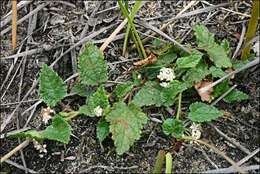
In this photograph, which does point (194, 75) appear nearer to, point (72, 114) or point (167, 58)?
point (167, 58)

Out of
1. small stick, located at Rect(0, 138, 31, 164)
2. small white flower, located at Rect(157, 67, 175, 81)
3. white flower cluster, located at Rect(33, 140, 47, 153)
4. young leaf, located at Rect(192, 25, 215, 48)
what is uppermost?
young leaf, located at Rect(192, 25, 215, 48)

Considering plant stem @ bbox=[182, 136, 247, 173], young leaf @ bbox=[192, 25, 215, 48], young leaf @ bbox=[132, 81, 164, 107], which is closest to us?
plant stem @ bbox=[182, 136, 247, 173]

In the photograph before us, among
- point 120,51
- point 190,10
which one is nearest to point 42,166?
point 120,51

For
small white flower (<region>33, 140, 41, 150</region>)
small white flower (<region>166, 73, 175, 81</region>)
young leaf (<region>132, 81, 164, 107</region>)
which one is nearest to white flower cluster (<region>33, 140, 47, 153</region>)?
small white flower (<region>33, 140, 41, 150</region>)

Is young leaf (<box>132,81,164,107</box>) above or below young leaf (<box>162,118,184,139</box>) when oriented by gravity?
above

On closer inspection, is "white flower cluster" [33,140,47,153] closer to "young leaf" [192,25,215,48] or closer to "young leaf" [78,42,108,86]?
"young leaf" [78,42,108,86]

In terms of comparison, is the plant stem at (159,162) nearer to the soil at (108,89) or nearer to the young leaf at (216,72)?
the soil at (108,89)

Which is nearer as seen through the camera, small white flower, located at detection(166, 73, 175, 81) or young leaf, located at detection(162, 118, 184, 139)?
young leaf, located at detection(162, 118, 184, 139)
